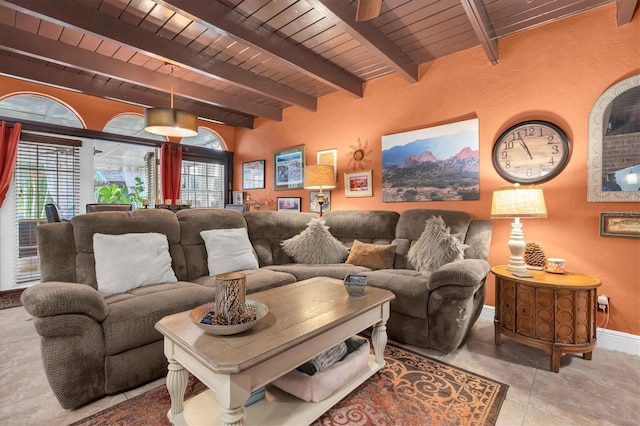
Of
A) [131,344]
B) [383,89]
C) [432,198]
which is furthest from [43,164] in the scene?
[432,198]

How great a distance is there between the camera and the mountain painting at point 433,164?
3043mm

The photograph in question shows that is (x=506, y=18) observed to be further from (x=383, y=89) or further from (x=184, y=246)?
(x=184, y=246)

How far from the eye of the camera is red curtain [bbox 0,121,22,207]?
3.56 metres

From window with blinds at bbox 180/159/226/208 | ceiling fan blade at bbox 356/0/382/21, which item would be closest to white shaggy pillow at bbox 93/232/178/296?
ceiling fan blade at bbox 356/0/382/21

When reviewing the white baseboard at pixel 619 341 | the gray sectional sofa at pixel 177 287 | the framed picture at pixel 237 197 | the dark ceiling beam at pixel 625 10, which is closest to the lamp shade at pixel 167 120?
A: the gray sectional sofa at pixel 177 287

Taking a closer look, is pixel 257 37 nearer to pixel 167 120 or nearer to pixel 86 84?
pixel 167 120

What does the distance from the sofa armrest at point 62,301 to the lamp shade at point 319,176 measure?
8.42 ft

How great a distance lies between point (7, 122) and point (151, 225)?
2855mm

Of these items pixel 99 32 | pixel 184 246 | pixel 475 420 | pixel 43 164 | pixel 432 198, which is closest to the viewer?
pixel 475 420

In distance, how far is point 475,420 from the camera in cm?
152

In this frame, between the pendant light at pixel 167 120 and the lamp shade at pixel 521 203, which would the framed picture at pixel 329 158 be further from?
the lamp shade at pixel 521 203

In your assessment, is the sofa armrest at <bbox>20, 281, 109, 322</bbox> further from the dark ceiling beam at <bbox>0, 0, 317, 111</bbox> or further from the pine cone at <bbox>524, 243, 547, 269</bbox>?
the pine cone at <bbox>524, 243, 547, 269</bbox>

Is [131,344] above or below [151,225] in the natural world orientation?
below

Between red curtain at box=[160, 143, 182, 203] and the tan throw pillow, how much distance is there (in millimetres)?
3396
